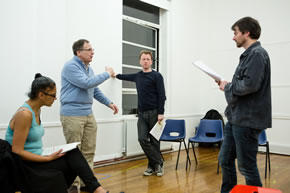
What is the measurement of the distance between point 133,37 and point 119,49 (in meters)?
0.68

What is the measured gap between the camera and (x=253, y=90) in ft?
6.71

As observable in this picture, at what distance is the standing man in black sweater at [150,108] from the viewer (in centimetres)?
366

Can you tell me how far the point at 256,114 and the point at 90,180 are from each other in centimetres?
129

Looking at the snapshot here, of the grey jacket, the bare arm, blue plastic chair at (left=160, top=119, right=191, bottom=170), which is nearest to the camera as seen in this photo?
the bare arm

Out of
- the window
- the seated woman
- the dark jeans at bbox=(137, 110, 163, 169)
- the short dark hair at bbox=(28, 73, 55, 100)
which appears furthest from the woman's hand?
the window

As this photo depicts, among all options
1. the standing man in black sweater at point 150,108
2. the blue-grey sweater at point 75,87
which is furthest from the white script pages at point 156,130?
the blue-grey sweater at point 75,87

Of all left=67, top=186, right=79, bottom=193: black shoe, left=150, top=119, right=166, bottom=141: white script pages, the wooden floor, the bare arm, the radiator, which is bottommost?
the wooden floor

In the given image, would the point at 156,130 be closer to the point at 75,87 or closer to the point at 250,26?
the point at 75,87

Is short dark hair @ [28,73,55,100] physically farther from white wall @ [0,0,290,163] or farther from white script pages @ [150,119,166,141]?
white script pages @ [150,119,166,141]

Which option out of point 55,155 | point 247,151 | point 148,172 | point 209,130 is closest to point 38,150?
point 55,155

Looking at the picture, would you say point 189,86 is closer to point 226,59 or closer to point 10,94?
point 226,59

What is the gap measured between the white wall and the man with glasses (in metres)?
0.73

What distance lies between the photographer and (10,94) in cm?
313

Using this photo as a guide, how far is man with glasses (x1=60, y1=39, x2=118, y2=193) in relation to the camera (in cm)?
279
